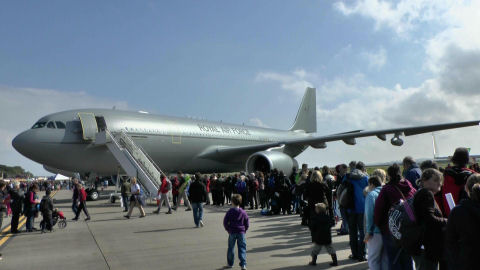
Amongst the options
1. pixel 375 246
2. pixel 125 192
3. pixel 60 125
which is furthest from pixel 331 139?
pixel 375 246

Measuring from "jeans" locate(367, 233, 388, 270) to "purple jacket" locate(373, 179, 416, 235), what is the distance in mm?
307

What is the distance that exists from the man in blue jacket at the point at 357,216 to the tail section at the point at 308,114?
28.2m

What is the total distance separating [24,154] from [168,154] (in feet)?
20.4

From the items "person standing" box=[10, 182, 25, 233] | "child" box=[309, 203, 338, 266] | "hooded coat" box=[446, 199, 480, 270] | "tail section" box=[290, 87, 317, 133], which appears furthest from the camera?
A: "tail section" box=[290, 87, 317, 133]

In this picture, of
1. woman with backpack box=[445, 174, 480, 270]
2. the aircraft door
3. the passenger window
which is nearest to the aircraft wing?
the aircraft door

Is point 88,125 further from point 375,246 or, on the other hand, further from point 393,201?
point 393,201

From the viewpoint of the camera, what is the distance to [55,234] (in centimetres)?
943

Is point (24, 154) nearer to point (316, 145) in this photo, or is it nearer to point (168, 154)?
point (168, 154)

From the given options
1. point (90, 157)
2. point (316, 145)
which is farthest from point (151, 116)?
point (316, 145)

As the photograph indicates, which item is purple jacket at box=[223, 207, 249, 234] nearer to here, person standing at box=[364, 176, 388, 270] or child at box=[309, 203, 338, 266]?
child at box=[309, 203, 338, 266]

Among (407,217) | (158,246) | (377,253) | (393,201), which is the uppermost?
(393,201)

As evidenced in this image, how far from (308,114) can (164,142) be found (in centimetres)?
1987

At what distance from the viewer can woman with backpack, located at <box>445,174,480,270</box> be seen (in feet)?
9.14

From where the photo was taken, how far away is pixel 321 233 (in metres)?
5.80
